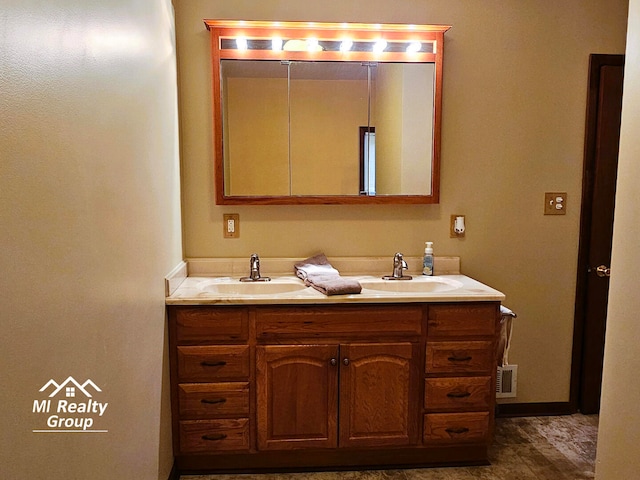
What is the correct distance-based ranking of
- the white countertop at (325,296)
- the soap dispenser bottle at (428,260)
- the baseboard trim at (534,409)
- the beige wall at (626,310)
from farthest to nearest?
1. the baseboard trim at (534,409)
2. the soap dispenser bottle at (428,260)
3. the white countertop at (325,296)
4. the beige wall at (626,310)

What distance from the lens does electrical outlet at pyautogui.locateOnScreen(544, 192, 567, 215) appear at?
2.66 meters

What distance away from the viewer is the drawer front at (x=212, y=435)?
2162 mm

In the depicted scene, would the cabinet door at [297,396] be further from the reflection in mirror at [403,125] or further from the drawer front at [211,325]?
the reflection in mirror at [403,125]

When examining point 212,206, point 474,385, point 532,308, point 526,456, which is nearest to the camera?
point 474,385

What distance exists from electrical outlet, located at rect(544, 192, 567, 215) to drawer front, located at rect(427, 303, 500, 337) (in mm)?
804

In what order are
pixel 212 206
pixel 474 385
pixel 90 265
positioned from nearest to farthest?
pixel 90 265 → pixel 474 385 → pixel 212 206

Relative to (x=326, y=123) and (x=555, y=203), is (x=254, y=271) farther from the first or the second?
(x=555, y=203)

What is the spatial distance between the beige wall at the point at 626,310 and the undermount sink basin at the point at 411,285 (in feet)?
2.71

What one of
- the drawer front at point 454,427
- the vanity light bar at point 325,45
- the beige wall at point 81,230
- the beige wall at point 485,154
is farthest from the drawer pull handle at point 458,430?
the vanity light bar at point 325,45

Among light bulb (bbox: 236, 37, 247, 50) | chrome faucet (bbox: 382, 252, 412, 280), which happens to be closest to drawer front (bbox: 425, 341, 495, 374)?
chrome faucet (bbox: 382, 252, 412, 280)

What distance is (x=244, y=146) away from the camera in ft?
8.13

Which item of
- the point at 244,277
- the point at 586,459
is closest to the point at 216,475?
the point at 244,277

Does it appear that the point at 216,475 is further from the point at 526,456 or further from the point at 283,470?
the point at 526,456

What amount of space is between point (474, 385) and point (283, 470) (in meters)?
0.98
